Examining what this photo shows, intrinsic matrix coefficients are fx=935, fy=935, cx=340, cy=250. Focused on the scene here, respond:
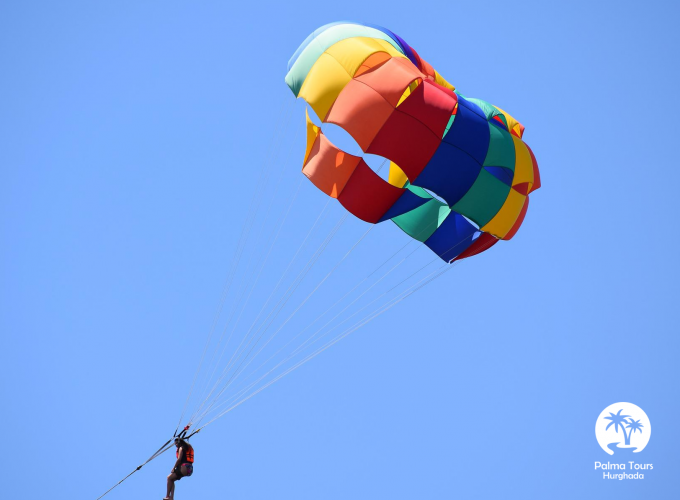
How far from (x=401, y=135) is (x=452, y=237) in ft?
9.04

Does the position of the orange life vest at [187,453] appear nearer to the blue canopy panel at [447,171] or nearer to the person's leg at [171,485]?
the person's leg at [171,485]

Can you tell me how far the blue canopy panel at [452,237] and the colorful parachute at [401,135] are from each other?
0.46m

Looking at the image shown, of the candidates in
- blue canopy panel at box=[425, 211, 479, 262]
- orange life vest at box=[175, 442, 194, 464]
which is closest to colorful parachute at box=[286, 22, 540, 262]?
blue canopy panel at box=[425, 211, 479, 262]

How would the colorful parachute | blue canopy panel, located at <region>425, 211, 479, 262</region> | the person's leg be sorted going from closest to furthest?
the person's leg → the colorful parachute → blue canopy panel, located at <region>425, 211, 479, 262</region>

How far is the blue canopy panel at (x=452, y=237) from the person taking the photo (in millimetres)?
15766

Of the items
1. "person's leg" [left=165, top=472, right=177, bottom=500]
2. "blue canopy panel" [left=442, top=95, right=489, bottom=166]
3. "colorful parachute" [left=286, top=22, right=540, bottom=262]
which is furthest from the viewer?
"blue canopy panel" [left=442, top=95, right=489, bottom=166]

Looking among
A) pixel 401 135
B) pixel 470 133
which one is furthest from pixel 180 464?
pixel 470 133

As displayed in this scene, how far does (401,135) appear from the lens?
13688 mm

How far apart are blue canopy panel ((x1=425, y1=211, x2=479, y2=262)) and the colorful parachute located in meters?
0.46

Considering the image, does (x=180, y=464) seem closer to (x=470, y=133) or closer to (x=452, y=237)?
(x=452, y=237)

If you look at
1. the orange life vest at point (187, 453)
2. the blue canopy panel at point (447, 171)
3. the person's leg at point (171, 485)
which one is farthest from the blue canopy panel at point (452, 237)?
the person's leg at point (171, 485)

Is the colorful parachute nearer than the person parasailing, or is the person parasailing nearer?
the person parasailing

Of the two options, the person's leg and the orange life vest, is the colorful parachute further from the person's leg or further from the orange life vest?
the person's leg

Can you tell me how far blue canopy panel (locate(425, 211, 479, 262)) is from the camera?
15.8m
